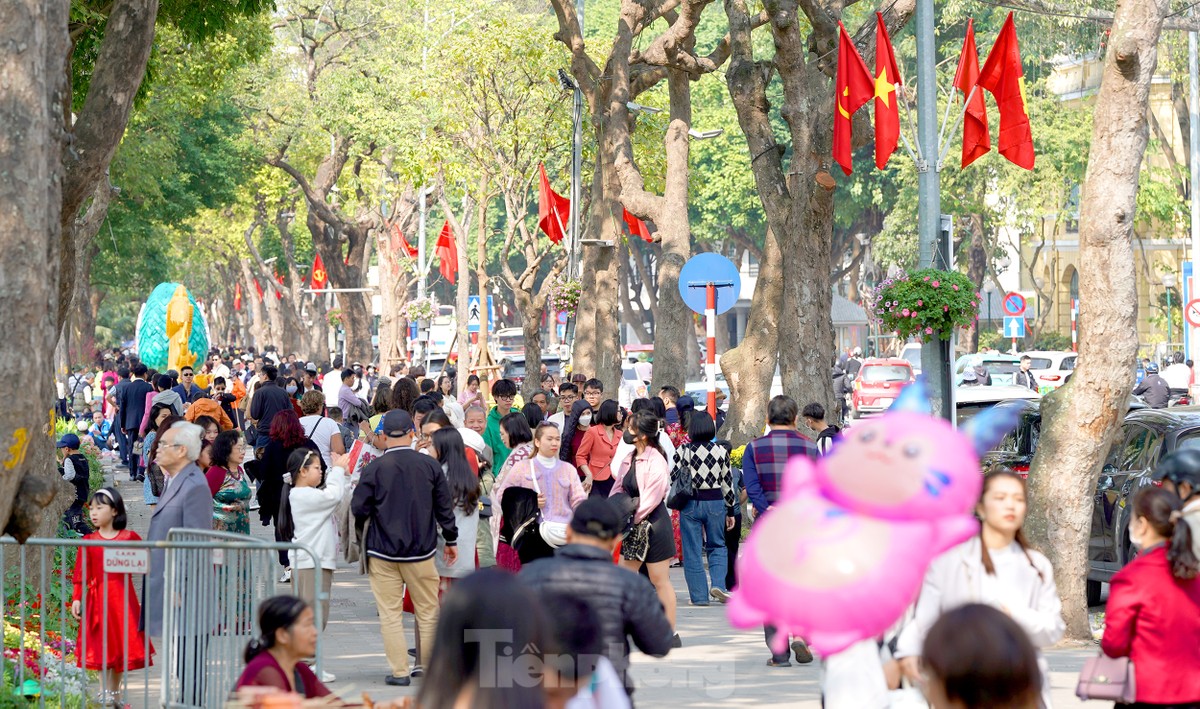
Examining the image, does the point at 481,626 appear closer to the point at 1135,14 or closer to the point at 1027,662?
the point at 1027,662

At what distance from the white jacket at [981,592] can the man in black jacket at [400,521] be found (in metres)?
4.13

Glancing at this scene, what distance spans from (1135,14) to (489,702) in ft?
28.6

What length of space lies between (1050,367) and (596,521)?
31.2m

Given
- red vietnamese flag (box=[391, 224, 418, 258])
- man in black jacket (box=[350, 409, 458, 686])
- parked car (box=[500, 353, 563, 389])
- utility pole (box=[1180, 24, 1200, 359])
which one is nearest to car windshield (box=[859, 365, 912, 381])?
utility pole (box=[1180, 24, 1200, 359])

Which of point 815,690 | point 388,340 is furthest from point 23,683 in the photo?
point 388,340

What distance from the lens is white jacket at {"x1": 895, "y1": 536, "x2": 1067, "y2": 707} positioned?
5824 millimetres

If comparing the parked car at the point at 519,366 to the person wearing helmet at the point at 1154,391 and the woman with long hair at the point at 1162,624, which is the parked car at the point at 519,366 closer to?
the person wearing helmet at the point at 1154,391

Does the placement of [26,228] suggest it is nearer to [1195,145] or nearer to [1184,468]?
[1184,468]

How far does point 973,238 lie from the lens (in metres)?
50.2

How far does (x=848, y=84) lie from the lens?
1723 centimetres

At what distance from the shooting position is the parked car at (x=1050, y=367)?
3425 cm

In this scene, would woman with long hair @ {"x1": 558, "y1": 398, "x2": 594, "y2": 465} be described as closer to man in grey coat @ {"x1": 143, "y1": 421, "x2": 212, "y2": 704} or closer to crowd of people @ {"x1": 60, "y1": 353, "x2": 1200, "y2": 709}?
crowd of people @ {"x1": 60, "y1": 353, "x2": 1200, "y2": 709}

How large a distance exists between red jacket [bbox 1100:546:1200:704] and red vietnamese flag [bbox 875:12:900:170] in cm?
1173

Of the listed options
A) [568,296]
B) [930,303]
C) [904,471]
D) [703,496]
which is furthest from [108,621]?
[568,296]
